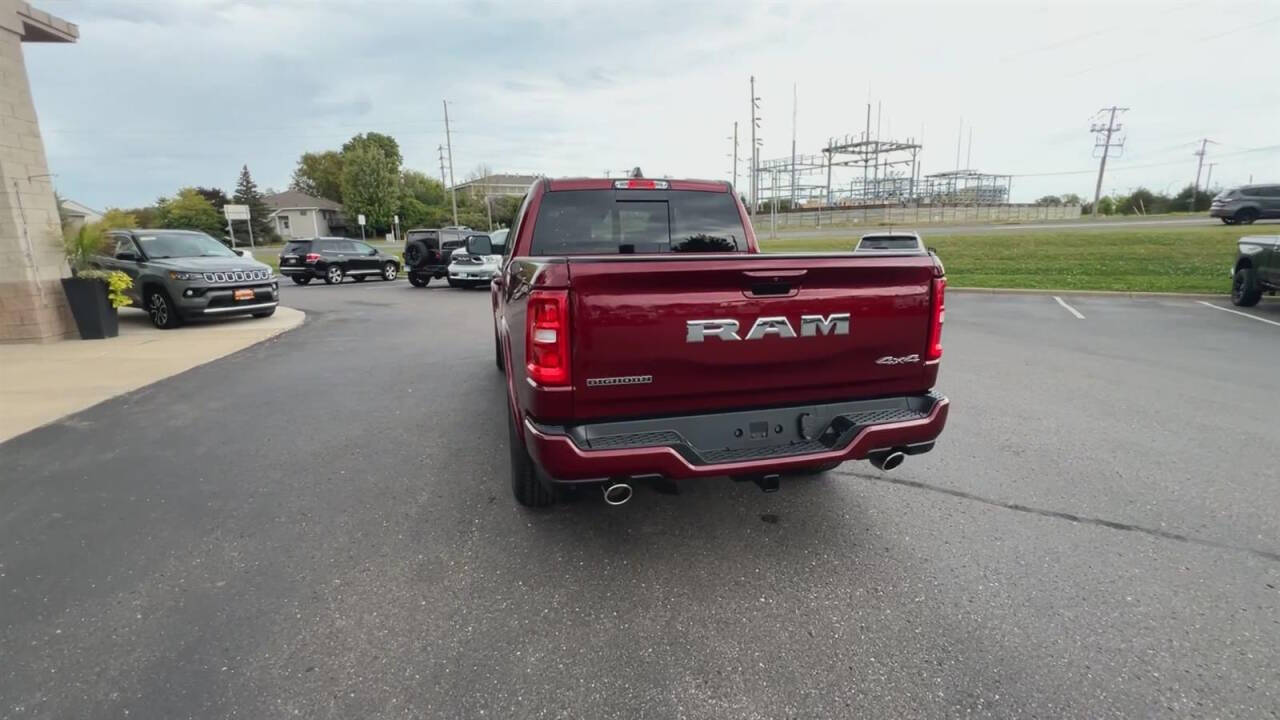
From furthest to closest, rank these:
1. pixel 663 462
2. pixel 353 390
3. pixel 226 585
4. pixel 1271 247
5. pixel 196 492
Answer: pixel 1271 247
pixel 353 390
pixel 196 492
pixel 226 585
pixel 663 462

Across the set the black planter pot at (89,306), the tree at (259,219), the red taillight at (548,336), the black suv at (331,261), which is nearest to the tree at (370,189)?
the tree at (259,219)

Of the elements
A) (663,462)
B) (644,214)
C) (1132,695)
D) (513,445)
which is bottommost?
(1132,695)

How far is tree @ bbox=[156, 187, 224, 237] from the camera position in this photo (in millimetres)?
55500

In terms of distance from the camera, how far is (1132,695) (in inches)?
85.5

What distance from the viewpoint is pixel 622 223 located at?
436 centimetres

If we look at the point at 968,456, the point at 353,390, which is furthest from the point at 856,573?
the point at 353,390

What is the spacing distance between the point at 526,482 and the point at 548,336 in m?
1.31

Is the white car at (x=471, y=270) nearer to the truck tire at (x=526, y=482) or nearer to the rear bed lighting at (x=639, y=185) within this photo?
the rear bed lighting at (x=639, y=185)

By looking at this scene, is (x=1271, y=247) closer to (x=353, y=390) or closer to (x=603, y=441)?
(x=603, y=441)

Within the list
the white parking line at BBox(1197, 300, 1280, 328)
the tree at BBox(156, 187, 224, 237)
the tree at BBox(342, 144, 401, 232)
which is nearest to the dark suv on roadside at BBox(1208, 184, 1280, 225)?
the white parking line at BBox(1197, 300, 1280, 328)

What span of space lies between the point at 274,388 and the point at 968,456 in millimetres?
6683

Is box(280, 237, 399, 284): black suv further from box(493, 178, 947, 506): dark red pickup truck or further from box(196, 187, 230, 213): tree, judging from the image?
box(196, 187, 230, 213): tree

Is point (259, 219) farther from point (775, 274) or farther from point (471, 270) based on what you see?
point (775, 274)

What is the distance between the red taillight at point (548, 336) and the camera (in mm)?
2480
